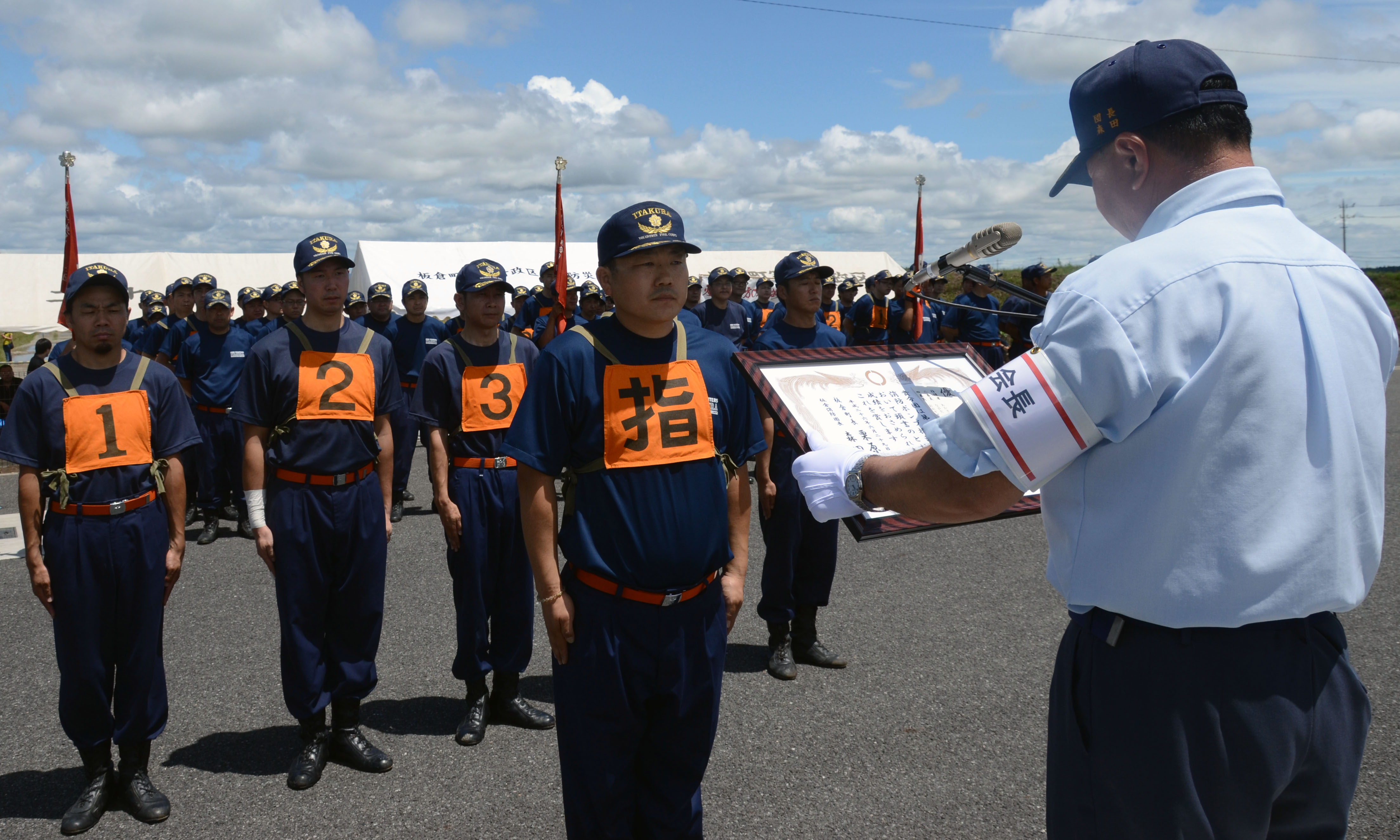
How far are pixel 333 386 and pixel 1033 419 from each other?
352cm

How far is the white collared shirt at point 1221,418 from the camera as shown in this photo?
1.49m

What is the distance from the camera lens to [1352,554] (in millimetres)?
1603

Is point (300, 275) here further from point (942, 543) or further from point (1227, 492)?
point (942, 543)

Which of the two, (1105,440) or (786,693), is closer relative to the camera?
(1105,440)

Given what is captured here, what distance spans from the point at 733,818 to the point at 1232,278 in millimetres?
2824

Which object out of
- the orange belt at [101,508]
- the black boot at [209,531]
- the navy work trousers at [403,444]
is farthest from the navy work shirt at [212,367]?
the orange belt at [101,508]

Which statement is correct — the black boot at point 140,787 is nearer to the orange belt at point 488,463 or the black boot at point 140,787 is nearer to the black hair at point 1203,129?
the orange belt at point 488,463

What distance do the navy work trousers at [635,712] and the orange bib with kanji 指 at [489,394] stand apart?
216 cm

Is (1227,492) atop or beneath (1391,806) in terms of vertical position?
atop

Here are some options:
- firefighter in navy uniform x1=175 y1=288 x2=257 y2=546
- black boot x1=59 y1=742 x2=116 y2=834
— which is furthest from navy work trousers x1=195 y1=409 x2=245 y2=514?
black boot x1=59 y1=742 x2=116 y2=834

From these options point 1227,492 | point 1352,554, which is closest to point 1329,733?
point 1352,554

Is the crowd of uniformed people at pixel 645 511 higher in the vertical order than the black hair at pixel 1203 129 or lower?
lower

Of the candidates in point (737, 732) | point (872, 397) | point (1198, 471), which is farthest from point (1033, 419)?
point (737, 732)

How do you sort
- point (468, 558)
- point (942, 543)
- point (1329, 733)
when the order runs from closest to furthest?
point (1329, 733) → point (468, 558) → point (942, 543)
